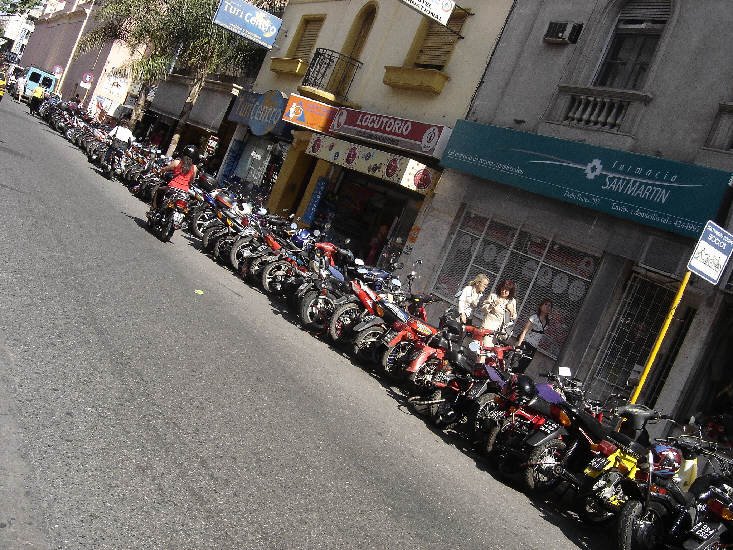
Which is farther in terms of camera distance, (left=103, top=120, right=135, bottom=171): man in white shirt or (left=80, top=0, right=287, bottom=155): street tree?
(left=80, top=0, right=287, bottom=155): street tree

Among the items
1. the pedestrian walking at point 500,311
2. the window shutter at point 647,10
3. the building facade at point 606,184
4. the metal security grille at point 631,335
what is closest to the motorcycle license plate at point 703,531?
the building facade at point 606,184

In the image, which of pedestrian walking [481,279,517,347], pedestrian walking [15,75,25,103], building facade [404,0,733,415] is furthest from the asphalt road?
pedestrian walking [15,75,25,103]

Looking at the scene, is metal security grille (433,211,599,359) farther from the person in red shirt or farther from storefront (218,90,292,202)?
storefront (218,90,292,202)

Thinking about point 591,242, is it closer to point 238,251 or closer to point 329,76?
point 238,251

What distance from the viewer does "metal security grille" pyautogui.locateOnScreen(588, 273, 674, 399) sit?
36.3 ft

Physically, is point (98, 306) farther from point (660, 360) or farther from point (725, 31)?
point (725, 31)

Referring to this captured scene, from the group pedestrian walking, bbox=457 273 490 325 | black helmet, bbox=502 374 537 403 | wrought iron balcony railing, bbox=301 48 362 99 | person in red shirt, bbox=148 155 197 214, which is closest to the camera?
black helmet, bbox=502 374 537 403

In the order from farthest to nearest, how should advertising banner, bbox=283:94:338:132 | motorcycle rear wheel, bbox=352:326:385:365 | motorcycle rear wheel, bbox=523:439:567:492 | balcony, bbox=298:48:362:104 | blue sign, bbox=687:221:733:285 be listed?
1. balcony, bbox=298:48:362:104
2. advertising banner, bbox=283:94:338:132
3. motorcycle rear wheel, bbox=352:326:385:365
4. blue sign, bbox=687:221:733:285
5. motorcycle rear wheel, bbox=523:439:567:492

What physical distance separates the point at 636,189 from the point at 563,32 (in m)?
4.16

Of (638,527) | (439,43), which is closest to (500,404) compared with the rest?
(638,527)

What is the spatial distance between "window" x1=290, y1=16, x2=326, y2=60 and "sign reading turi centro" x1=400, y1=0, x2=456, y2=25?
9668mm

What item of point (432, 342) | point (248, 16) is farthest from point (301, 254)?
point (248, 16)

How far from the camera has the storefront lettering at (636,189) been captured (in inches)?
425

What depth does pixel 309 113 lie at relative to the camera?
19.8 metres
